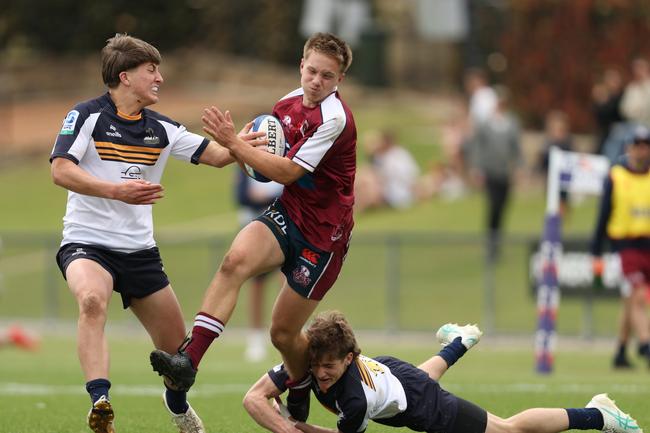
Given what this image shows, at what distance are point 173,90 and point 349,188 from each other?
31813 millimetres

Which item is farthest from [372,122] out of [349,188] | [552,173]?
[349,188]

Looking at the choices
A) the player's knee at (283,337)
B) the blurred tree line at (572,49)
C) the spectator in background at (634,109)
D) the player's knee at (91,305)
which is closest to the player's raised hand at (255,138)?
the player's knee at (283,337)

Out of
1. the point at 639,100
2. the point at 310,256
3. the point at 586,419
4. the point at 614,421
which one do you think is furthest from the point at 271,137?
the point at 639,100

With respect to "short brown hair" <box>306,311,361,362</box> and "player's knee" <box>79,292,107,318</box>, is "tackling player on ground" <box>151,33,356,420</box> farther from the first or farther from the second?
"player's knee" <box>79,292,107,318</box>

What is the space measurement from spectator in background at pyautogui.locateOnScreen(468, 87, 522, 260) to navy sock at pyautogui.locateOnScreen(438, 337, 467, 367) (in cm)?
1372

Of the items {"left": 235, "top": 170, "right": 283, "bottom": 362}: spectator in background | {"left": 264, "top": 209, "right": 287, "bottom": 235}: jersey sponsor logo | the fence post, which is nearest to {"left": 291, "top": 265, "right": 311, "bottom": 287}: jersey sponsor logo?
{"left": 264, "top": 209, "right": 287, "bottom": 235}: jersey sponsor logo

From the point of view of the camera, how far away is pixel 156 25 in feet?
136

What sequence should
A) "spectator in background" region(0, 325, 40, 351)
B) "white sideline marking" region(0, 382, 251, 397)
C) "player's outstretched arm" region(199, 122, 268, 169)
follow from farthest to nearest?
"spectator in background" region(0, 325, 40, 351) → "white sideline marking" region(0, 382, 251, 397) → "player's outstretched arm" region(199, 122, 268, 169)

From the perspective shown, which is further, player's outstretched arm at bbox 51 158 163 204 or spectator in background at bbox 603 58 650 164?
spectator in background at bbox 603 58 650 164

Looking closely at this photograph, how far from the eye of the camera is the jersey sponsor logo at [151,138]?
8773 millimetres

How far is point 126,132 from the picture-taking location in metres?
8.69

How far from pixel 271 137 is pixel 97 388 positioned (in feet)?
6.16

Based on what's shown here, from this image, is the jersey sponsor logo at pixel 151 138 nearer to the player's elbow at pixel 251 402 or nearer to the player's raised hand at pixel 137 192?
the player's raised hand at pixel 137 192

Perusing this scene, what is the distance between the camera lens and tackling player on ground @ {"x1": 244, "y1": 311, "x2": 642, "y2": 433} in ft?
26.7
